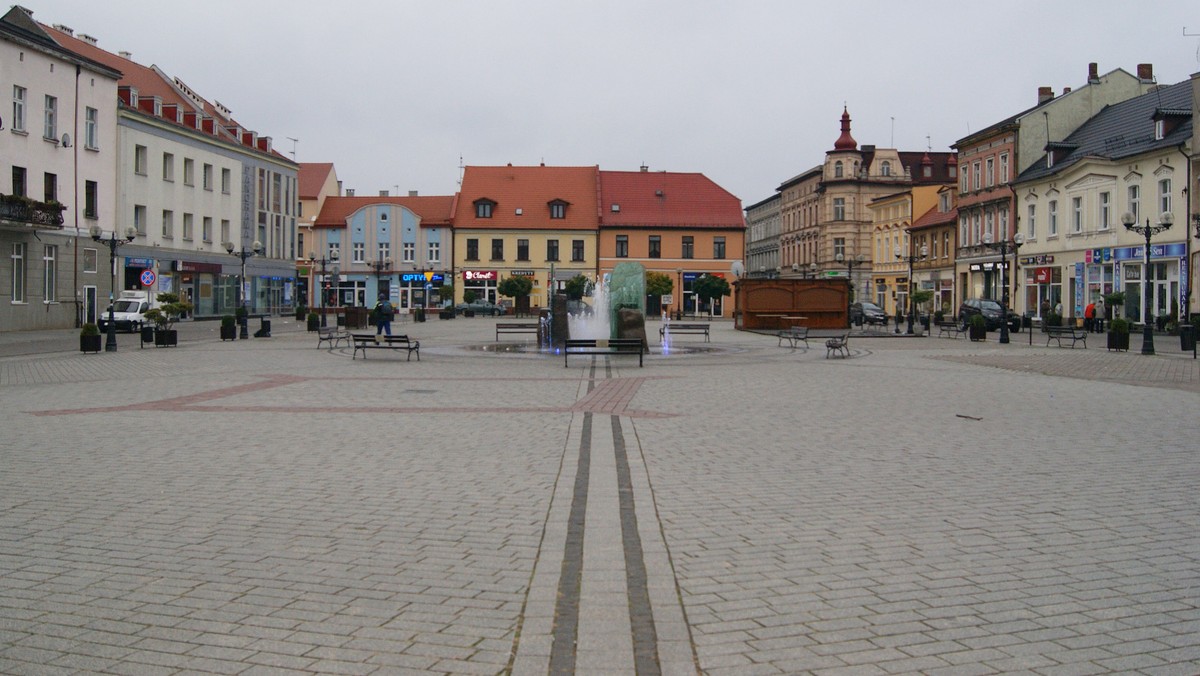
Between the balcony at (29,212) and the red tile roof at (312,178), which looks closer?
the balcony at (29,212)

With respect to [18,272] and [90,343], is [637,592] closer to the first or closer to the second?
[90,343]

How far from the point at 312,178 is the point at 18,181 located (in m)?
44.5

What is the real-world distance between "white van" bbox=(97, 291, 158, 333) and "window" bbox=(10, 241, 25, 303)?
3062 mm

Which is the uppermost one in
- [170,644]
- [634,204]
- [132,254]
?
[634,204]

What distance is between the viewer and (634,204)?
3177 inches

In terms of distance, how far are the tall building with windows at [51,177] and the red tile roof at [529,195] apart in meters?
36.4

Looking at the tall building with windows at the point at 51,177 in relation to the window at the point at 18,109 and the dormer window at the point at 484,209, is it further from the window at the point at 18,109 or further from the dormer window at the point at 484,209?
the dormer window at the point at 484,209

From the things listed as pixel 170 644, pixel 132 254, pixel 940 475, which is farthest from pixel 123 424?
pixel 132 254

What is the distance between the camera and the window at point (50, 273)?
1597 inches

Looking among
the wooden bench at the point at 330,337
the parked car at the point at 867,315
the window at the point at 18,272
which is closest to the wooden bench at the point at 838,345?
the wooden bench at the point at 330,337

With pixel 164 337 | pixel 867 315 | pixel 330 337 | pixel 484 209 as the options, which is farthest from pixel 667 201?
pixel 164 337

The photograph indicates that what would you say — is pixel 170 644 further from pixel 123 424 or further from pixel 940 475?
pixel 123 424

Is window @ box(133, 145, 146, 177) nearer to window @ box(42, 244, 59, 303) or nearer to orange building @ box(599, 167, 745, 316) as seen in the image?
window @ box(42, 244, 59, 303)

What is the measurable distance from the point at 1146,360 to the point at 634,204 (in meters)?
57.6
